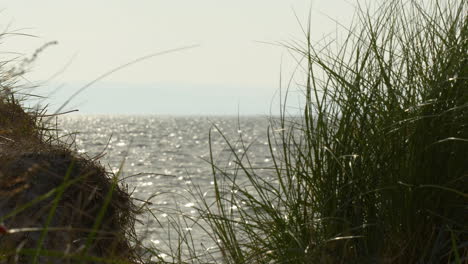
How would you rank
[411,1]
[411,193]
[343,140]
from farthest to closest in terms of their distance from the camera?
[411,1] < [343,140] < [411,193]

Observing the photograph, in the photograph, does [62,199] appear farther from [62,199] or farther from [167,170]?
[167,170]

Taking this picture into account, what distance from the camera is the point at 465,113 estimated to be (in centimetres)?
239

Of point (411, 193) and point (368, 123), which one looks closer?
point (411, 193)

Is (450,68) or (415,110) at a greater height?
(450,68)

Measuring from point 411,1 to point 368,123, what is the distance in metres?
0.84

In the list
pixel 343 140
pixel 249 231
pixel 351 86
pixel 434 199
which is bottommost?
pixel 249 231

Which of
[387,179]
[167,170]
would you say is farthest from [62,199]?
[167,170]

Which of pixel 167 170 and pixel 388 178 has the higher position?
pixel 388 178

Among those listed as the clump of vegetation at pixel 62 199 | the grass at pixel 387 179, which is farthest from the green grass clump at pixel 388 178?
the clump of vegetation at pixel 62 199

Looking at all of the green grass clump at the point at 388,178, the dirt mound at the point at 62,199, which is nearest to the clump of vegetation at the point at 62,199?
the dirt mound at the point at 62,199

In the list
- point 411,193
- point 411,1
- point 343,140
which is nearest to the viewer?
point 411,193

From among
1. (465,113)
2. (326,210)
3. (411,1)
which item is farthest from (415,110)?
(411,1)

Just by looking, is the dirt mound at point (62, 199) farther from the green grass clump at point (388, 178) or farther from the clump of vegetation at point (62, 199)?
the green grass clump at point (388, 178)

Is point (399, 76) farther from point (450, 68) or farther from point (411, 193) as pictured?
point (411, 193)
